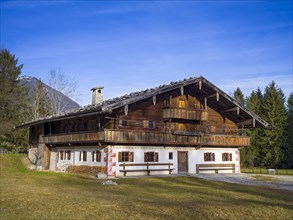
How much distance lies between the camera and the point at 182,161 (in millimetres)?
32344

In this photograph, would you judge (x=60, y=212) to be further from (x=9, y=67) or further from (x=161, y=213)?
(x=9, y=67)

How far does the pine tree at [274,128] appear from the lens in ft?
177

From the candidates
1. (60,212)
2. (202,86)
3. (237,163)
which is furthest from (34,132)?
(60,212)

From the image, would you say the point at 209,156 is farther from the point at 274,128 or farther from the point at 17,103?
the point at 17,103

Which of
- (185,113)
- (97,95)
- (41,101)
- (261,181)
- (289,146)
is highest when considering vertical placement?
(41,101)

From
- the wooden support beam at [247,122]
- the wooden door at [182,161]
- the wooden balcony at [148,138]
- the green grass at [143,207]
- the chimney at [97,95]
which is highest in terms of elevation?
the chimney at [97,95]

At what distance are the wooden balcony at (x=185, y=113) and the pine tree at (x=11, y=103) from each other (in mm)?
28247

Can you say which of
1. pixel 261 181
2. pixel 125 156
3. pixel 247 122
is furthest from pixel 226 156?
pixel 125 156

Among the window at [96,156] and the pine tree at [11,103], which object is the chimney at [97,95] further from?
the pine tree at [11,103]

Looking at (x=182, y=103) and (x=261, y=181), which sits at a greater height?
(x=182, y=103)

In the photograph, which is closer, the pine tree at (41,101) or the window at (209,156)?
the window at (209,156)

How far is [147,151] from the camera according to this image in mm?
29750

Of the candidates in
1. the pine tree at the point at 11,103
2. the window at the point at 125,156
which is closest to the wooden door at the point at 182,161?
the window at the point at 125,156

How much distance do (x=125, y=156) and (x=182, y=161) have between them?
6521 mm
